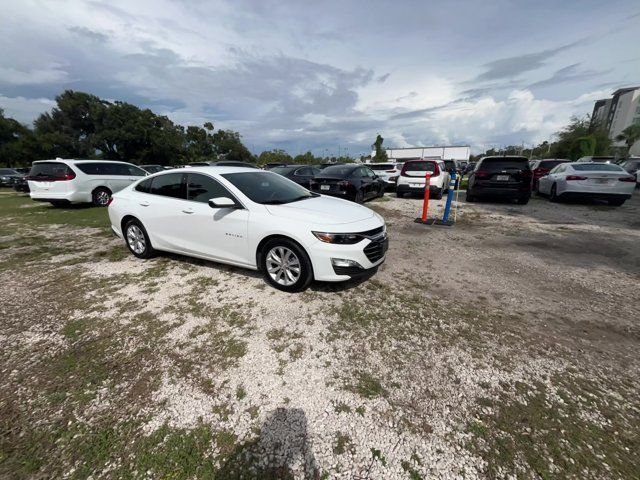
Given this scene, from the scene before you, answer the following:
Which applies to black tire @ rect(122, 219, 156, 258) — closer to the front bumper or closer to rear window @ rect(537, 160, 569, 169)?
the front bumper

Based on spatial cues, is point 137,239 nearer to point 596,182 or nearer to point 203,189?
point 203,189

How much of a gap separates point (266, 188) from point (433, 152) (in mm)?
82548

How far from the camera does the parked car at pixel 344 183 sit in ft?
31.1

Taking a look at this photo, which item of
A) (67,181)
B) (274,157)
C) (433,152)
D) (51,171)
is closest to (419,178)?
(67,181)

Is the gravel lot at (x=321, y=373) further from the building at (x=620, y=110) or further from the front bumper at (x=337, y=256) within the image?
the building at (x=620, y=110)

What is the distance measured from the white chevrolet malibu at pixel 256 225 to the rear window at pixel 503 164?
7949 millimetres

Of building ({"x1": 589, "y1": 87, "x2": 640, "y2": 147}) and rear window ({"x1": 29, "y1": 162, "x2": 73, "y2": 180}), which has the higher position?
building ({"x1": 589, "y1": 87, "x2": 640, "y2": 147})

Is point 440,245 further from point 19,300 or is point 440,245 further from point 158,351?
point 19,300

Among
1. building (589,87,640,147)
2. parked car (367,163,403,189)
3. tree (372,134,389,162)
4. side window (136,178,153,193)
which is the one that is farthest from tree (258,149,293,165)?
building (589,87,640,147)

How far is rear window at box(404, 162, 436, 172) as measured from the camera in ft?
37.9

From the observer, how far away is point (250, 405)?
208 centimetres

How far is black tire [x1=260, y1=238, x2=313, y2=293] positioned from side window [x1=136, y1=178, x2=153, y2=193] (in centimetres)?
250

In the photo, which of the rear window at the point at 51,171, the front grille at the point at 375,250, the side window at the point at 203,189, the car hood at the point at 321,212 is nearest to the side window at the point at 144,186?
the side window at the point at 203,189

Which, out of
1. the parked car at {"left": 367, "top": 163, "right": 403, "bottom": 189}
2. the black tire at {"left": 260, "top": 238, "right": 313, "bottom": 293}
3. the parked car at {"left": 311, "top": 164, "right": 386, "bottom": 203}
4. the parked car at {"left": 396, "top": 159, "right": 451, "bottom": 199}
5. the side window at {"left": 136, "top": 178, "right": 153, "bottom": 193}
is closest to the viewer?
the black tire at {"left": 260, "top": 238, "right": 313, "bottom": 293}
